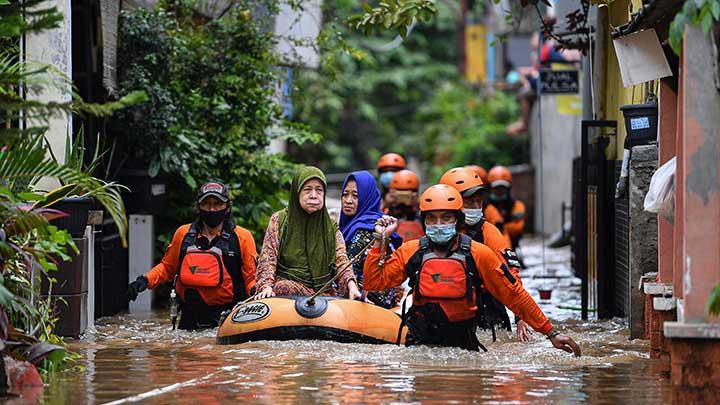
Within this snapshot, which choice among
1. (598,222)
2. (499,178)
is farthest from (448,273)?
(499,178)

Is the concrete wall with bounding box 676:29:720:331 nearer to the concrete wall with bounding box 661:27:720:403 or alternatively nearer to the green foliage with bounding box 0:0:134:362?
the concrete wall with bounding box 661:27:720:403

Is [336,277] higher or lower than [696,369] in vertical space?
higher

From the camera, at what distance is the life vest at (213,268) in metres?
13.0

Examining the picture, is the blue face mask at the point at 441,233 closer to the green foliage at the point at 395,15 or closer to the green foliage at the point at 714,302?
the green foliage at the point at 714,302

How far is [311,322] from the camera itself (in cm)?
1171

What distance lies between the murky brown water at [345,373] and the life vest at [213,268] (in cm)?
44

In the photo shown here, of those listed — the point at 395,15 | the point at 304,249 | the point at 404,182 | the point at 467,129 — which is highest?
the point at 467,129

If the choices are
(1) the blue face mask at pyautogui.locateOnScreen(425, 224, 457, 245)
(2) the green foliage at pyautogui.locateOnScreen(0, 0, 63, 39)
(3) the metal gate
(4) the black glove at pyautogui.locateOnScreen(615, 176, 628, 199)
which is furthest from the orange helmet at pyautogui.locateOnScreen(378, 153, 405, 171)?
(2) the green foliage at pyautogui.locateOnScreen(0, 0, 63, 39)

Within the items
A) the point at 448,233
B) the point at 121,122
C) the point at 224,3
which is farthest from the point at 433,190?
the point at 224,3

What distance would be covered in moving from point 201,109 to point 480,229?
16.7ft

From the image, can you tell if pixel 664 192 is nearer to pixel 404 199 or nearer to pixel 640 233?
pixel 640 233

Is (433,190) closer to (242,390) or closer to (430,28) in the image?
(242,390)

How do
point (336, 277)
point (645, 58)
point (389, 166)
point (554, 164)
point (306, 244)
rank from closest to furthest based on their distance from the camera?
point (645, 58) < point (336, 277) < point (306, 244) < point (389, 166) < point (554, 164)

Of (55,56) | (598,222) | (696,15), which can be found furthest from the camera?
(598,222)
